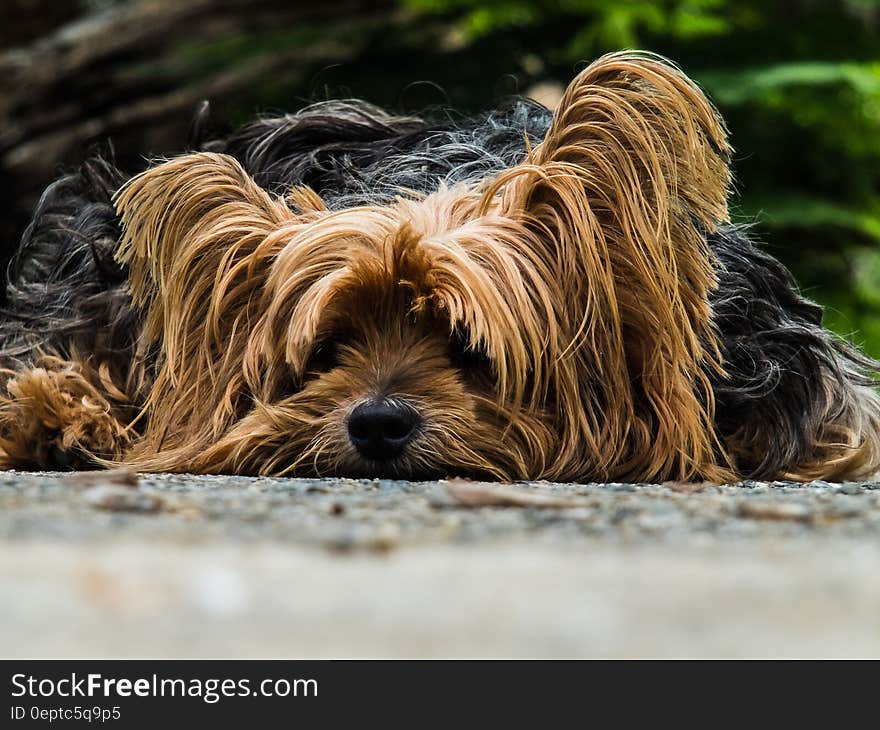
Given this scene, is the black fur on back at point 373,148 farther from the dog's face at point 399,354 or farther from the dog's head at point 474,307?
the dog's face at point 399,354

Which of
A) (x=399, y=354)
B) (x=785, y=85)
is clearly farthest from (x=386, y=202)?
(x=785, y=85)

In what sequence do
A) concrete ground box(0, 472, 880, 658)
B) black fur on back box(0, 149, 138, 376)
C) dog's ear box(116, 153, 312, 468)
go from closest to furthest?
concrete ground box(0, 472, 880, 658)
dog's ear box(116, 153, 312, 468)
black fur on back box(0, 149, 138, 376)

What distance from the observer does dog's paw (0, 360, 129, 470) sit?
5.75 meters

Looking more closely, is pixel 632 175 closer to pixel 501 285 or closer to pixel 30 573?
pixel 501 285

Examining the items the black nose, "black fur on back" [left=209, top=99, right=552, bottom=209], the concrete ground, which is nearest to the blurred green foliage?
"black fur on back" [left=209, top=99, right=552, bottom=209]

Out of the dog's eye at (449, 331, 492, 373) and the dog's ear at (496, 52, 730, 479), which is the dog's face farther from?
the dog's ear at (496, 52, 730, 479)

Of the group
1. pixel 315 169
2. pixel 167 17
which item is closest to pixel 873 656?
pixel 315 169

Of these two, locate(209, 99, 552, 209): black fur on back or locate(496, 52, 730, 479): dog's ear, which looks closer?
locate(496, 52, 730, 479): dog's ear

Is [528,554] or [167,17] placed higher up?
[167,17]

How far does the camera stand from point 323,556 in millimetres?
2768

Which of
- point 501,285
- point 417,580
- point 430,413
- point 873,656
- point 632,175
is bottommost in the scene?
point 873,656

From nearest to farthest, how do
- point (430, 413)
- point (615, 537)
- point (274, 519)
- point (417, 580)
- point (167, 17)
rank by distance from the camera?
point (417, 580)
point (615, 537)
point (274, 519)
point (430, 413)
point (167, 17)

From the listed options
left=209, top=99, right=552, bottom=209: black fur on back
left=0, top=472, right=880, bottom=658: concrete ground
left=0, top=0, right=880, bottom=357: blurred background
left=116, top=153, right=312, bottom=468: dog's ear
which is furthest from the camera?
left=0, top=0, right=880, bottom=357: blurred background
